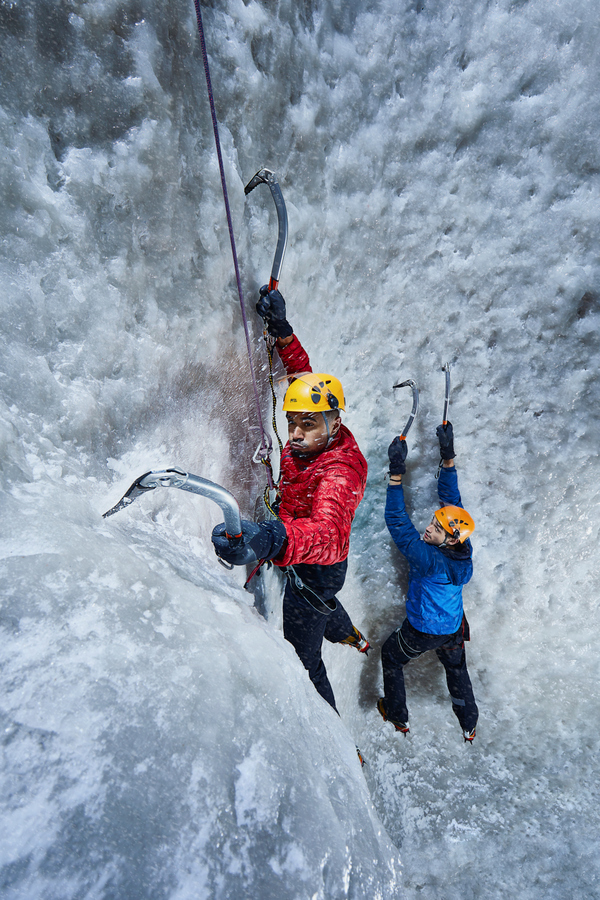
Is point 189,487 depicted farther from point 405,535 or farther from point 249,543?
point 405,535

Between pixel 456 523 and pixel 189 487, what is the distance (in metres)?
1.75

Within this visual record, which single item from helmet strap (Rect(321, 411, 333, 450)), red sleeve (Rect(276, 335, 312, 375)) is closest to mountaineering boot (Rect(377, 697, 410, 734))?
helmet strap (Rect(321, 411, 333, 450))

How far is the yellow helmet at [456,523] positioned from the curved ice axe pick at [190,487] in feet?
5.10

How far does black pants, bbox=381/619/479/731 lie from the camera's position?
2822mm

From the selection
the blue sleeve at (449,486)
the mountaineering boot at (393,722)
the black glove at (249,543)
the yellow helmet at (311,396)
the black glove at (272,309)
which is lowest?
the mountaineering boot at (393,722)

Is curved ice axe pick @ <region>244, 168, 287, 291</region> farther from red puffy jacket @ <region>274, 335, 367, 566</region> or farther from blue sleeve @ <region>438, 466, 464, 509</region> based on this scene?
blue sleeve @ <region>438, 466, 464, 509</region>

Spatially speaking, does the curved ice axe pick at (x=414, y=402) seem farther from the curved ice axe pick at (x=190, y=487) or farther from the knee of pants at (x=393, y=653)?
the curved ice axe pick at (x=190, y=487)

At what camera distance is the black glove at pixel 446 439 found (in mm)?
2768

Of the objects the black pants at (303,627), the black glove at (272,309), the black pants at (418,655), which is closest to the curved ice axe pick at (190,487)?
the black glove at (272,309)

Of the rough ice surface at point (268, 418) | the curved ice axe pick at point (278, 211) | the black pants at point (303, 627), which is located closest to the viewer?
the rough ice surface at point (268, 418)

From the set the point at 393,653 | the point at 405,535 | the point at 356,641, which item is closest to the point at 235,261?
the point at 405,535

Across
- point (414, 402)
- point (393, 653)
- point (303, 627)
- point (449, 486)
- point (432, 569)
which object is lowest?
point (393, 653)

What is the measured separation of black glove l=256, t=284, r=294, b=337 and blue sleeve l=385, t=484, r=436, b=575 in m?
1.19

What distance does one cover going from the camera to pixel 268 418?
2438 mm
